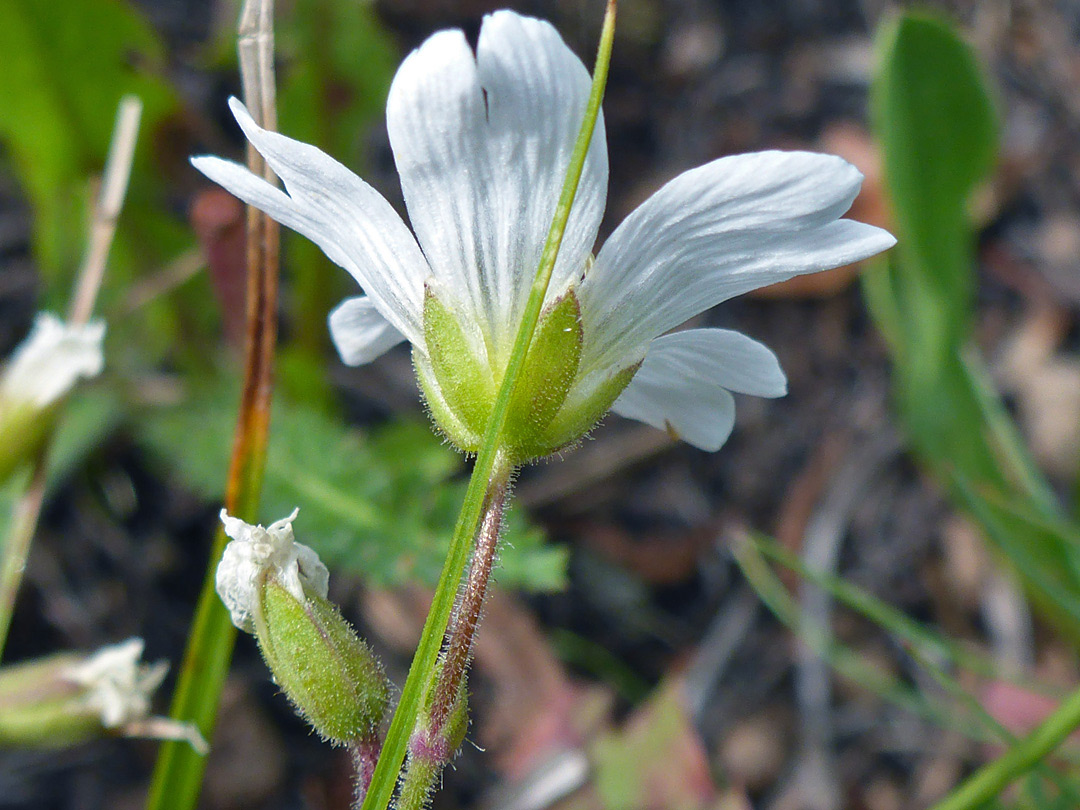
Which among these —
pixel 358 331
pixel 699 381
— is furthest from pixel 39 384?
pixel 699 381

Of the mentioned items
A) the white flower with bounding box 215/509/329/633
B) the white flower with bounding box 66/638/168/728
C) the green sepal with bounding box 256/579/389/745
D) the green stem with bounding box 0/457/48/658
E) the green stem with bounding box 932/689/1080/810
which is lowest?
the green stem with bounding box 932/689/1080/810

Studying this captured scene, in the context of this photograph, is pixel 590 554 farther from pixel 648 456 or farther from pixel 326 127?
pixel 326 127

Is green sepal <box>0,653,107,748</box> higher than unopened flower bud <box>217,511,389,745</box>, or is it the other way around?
unopened flower bud <box>217,511,389,745</box>

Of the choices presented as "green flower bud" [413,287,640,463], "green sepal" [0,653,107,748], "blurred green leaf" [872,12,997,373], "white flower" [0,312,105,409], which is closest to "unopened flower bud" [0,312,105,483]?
"white flower" [0,312,105,409]

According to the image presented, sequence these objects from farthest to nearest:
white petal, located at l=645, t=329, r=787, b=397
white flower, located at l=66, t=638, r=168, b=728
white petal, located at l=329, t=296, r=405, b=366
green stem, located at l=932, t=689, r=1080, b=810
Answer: white flower, located at l=66, t=638, r=168, b=728 → green stem, located at l=932, t=689, r=1080, b=810 → white petal, located at l=329, t=296, r=405, b=366 → white petal, located at l=645, t=329, r=787, b=397

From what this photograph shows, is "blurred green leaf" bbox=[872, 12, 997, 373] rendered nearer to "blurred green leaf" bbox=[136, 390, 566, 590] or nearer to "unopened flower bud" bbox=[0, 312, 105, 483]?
"blurred green leaf" bbox=[136, 390, 566, 590]

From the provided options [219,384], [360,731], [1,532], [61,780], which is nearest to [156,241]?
[219,384]

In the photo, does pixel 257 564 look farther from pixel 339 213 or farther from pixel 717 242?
pixel 717 242

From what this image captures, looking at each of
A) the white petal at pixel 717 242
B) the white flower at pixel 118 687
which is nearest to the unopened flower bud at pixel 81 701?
the white flower at pixel 118 687
